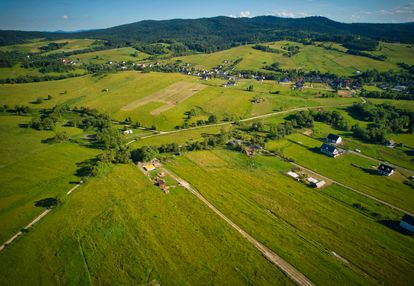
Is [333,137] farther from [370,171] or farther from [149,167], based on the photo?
[149,167]

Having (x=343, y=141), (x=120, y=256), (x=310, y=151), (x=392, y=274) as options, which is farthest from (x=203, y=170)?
(x=343, y=141)

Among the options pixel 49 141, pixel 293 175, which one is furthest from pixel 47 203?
pixel 293 175

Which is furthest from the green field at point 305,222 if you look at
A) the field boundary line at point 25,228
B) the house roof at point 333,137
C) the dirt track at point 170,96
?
the dirt track at point 170,96

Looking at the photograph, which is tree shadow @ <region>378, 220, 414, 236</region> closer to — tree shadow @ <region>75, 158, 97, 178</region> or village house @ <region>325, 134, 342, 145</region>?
village house @ <region>325, 134, 342, 145</region>

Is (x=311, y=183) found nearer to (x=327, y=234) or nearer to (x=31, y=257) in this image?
(x=327, y=234)

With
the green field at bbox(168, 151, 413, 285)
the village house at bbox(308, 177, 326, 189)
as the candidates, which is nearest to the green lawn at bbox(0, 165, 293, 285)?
the green field at bbox(168, 151, 413, 285)

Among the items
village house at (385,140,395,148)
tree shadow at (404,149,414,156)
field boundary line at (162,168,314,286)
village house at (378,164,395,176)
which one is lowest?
tree shadow at (404,149,414,156)
